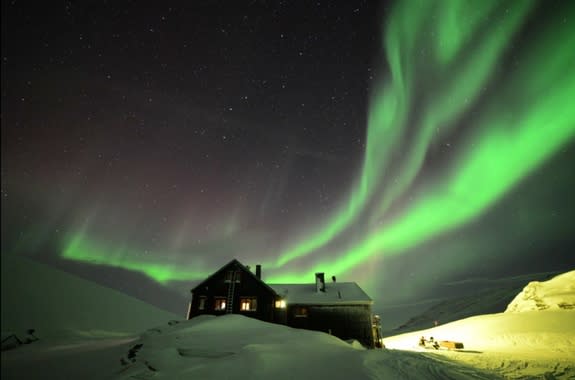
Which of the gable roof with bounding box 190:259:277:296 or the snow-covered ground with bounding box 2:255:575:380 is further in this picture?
the gable roof with bounding box 190:259:277:296

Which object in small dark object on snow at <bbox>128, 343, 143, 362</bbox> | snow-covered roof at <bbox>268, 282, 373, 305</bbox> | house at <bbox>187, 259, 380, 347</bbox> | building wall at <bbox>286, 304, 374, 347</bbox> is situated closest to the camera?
small dark object on snow at <bbox>128, 343, 143, 362</bbox>

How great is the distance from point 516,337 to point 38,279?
206m

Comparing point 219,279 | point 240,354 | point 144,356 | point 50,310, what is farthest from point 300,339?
point 50,310

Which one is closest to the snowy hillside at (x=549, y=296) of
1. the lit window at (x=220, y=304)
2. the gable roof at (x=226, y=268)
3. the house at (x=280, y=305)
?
the house at (x=280, y=305)

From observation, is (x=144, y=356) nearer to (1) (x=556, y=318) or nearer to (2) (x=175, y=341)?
(2) (x=175, y=341)

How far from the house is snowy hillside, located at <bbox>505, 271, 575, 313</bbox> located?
1793 inches

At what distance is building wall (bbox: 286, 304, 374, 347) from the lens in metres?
29.9

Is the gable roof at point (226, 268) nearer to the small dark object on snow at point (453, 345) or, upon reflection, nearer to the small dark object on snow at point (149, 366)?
the small dark object on snow at point (453, 345)

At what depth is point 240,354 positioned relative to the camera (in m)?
9.73

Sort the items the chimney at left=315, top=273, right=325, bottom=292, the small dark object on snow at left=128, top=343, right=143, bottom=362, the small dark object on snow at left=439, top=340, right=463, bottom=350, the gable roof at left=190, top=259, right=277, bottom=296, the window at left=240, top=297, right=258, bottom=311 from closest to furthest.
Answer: the small dark object on snow at left=128, top=343, right=143, bottom=362 < the small dark object on snow at left=439, top=340, right=463, bottom=350 < the window at left=240, top=297, right=258, bottom=311 < the gable roof at left=190, top=259, right=277, bottom=296 < the chimney at left=315, top=273, right=325, bottom=292

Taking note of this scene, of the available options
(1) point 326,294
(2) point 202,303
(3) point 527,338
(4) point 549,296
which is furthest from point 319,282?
(4) point 549,296

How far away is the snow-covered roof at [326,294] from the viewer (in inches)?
1248

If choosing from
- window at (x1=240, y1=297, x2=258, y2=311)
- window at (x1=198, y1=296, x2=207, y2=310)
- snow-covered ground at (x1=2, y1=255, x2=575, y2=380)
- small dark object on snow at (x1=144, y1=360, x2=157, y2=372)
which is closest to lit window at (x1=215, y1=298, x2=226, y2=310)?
window at (x1=198, y1=296, x2=207, y2=310)

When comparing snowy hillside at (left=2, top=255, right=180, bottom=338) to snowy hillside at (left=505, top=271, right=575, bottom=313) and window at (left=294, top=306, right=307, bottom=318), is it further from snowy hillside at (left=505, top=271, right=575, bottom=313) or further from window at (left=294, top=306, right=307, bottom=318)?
snowy hillside at (left=505, top=271, right=575, bottom=313)
